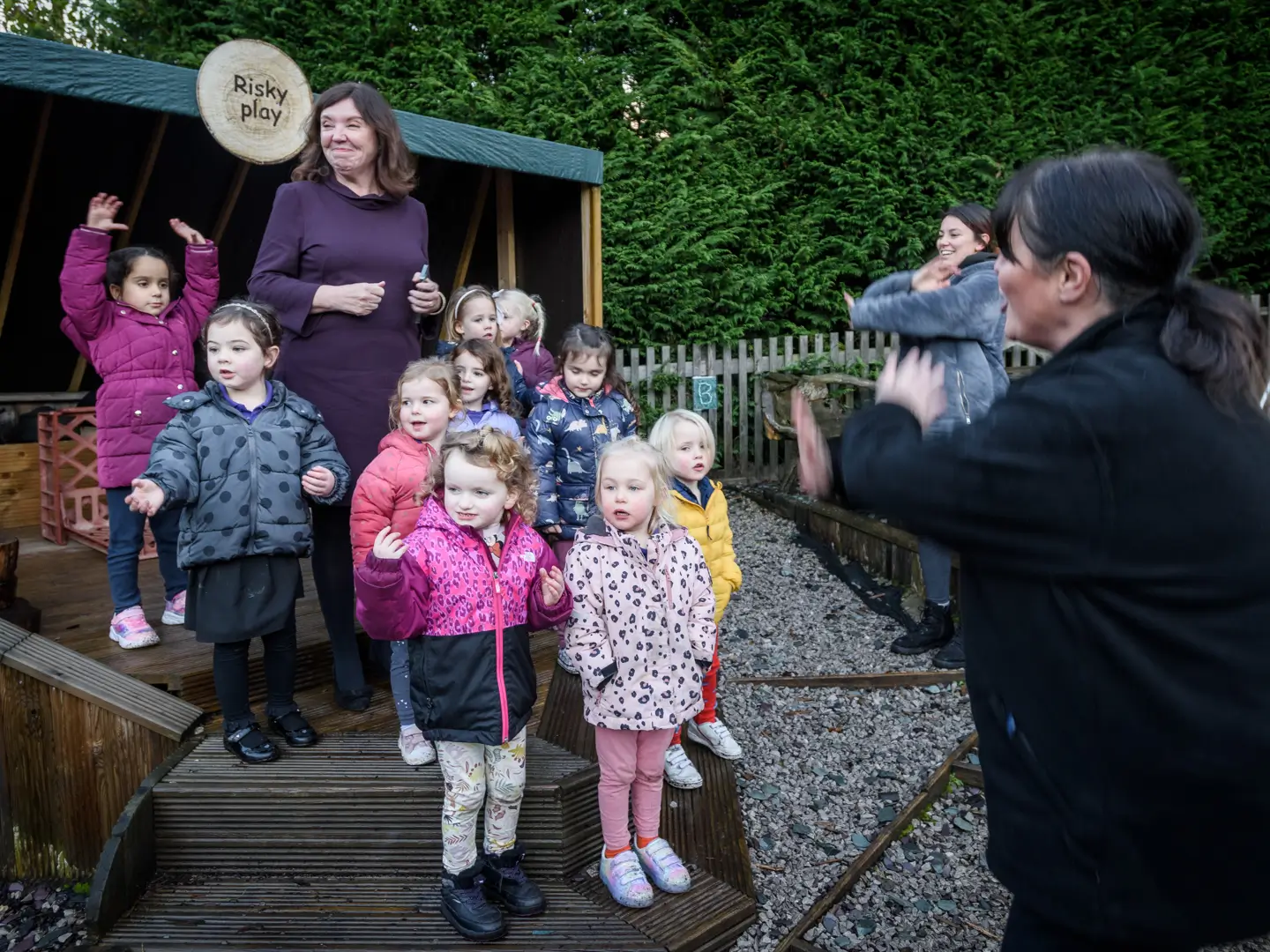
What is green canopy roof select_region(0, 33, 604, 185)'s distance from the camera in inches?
127

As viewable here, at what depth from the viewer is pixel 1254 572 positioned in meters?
1.12

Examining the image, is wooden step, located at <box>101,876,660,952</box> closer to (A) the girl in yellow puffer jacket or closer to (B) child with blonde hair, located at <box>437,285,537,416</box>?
(A) the girl in yellow puffer jacket

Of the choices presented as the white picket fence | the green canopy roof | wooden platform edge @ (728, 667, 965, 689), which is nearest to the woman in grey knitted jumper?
wooden platform edge @ (728, 667, 965, 689)

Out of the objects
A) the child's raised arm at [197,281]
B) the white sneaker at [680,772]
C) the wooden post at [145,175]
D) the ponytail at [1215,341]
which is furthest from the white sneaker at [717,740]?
the wooden post at [145,175]

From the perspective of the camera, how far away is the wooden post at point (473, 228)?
638 centimetres

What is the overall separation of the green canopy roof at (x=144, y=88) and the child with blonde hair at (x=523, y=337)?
3.11 ft

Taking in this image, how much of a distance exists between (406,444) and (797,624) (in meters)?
2.81

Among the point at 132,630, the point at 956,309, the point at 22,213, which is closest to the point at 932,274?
the point at 956,309

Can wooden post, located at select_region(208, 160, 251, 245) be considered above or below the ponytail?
above

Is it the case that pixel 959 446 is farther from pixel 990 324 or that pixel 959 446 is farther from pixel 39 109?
pixel 39 109

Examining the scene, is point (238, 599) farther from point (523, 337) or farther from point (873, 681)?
point (873, 681)

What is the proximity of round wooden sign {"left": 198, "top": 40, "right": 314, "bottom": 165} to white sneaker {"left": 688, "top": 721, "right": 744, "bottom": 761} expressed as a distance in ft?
10.1

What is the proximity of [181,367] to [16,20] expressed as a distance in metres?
11.0

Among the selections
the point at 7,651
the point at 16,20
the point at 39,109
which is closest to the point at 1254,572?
the point at 7,651
